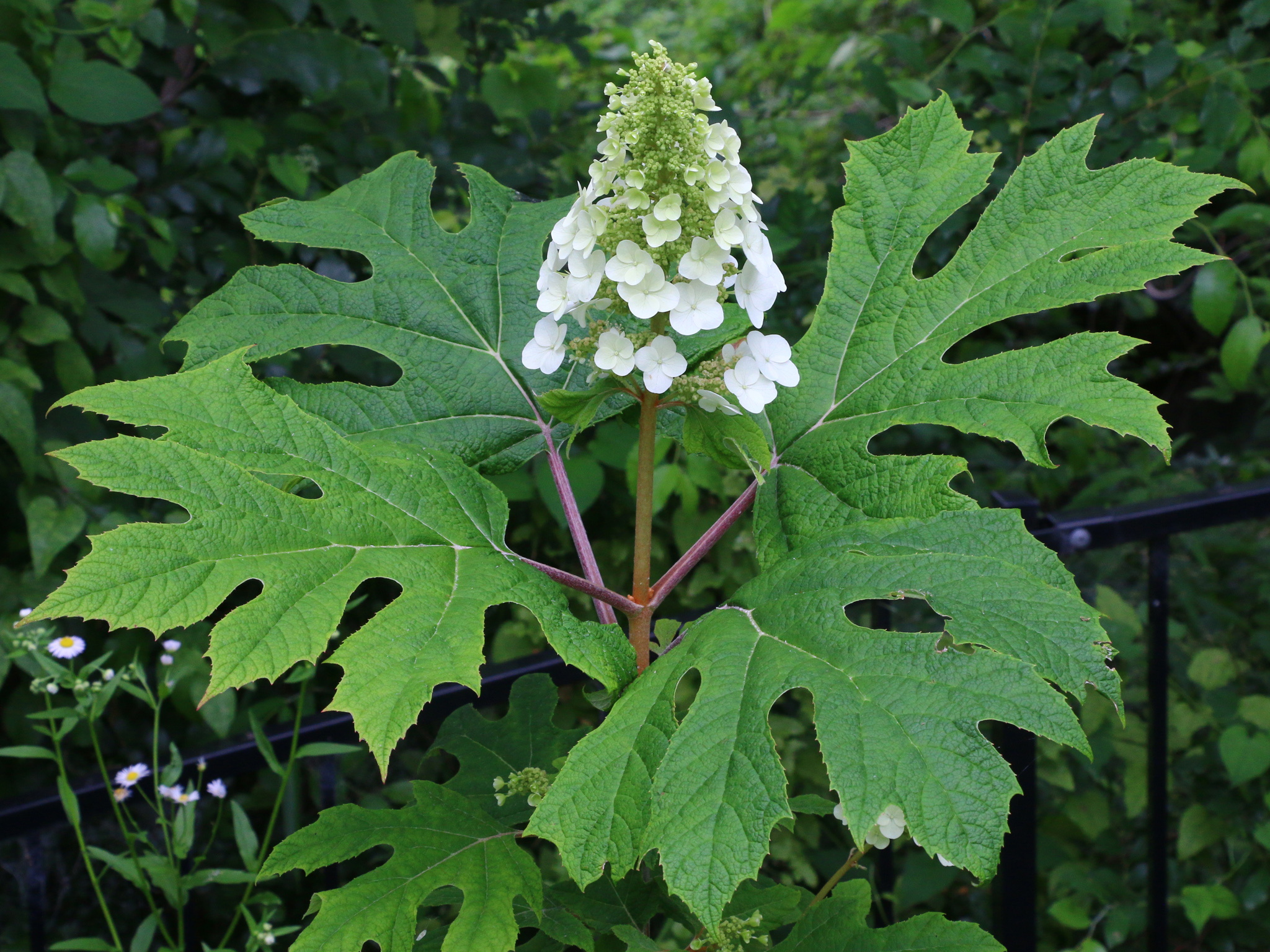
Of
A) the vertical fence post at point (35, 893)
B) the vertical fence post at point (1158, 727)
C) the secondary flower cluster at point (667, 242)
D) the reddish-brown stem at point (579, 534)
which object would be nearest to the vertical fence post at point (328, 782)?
the vertical fence post at point (35, 893)

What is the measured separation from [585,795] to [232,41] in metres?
1.82

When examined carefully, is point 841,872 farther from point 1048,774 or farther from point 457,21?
point 457,21

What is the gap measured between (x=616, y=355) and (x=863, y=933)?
1.83 feet

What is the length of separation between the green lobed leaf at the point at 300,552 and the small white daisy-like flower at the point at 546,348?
10cm

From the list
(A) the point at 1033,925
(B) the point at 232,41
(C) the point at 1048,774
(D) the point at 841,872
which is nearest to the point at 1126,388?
(D) the point at 841,872

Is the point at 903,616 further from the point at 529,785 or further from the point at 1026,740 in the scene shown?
the point at 529,785

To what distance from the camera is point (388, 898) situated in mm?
823

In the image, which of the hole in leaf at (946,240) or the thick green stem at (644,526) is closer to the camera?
the thick green stem at (644,526)

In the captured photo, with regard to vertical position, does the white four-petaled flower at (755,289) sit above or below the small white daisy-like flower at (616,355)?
above

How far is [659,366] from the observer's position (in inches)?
29.2

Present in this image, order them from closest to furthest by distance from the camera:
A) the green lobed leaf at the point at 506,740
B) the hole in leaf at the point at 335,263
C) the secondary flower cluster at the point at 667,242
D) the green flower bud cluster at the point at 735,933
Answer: the secondary flower cluster at the point at 667,242 < the green flower bud cluster at the point at 735,933 < the green lobed leaf at the point at 506,740 < the hole in leaf at the point at 335,263

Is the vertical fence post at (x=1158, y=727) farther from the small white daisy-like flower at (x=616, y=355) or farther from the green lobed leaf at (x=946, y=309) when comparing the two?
the small white daisy-like flower at (x=616, y=355)

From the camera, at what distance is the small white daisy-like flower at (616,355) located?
2.42 ft

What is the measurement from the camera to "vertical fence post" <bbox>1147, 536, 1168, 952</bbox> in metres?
1.76
